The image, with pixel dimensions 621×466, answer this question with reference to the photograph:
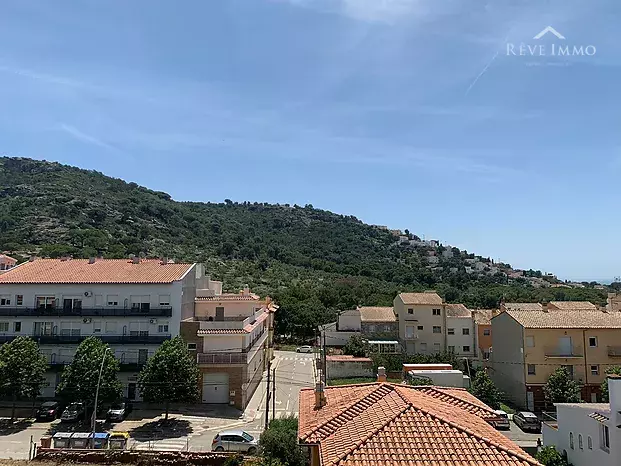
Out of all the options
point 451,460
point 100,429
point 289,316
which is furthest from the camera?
point 289,316

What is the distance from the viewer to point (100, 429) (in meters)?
31.6

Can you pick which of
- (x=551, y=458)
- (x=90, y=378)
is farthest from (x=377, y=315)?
(x=551, y=458)

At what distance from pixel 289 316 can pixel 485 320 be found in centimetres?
2808

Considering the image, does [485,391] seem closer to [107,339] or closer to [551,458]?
[551,458]

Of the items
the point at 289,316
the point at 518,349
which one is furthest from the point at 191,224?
the point at 518,349

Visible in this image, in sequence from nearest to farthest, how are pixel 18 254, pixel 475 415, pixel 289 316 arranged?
pixel 475 415, pixel 289 316, pixel 18 254

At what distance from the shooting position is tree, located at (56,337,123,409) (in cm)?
3212

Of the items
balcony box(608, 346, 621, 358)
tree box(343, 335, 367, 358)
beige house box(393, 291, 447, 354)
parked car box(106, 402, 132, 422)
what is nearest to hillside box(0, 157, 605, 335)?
tree box(343, 335, 367, 358)

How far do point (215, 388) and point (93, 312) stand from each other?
1079cm

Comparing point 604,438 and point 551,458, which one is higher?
point 604,438

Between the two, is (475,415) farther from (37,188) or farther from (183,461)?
(37,188)

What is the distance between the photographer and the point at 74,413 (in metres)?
32.8

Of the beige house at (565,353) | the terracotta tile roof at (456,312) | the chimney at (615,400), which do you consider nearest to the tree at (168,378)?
the chimney at (615,400)

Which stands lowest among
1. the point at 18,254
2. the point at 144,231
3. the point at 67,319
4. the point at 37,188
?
the point at 67,319
